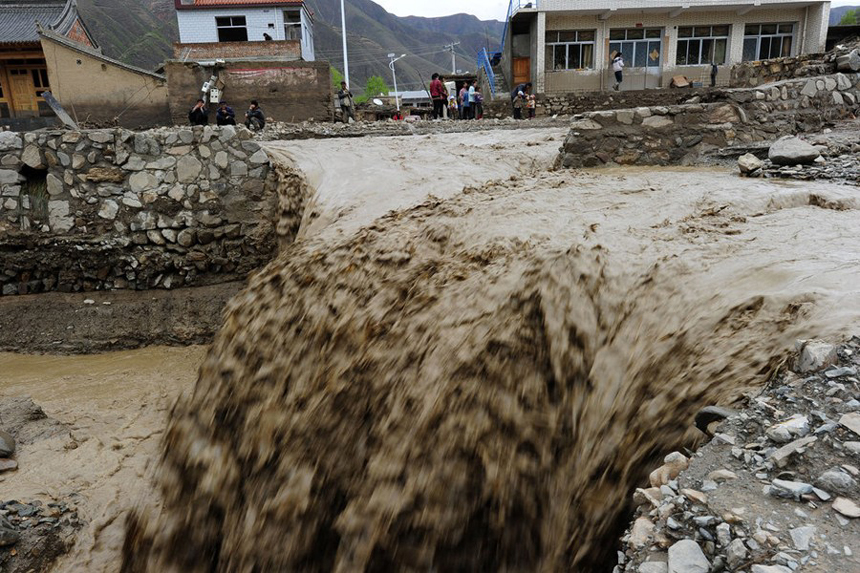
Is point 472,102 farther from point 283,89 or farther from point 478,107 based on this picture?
point 283,89

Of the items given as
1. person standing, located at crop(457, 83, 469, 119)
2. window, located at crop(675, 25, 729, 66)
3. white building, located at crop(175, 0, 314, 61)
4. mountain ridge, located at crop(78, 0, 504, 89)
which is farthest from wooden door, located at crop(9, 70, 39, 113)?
window, located at crop(675, 25, 729, 66)

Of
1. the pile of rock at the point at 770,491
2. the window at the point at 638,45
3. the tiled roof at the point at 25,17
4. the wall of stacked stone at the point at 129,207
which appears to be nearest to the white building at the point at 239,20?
the tiled roof at the point at 25,17

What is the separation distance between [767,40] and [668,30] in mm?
3986

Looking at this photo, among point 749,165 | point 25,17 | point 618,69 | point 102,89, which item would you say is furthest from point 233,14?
point 749,165

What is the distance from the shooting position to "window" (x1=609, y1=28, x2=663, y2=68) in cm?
2130

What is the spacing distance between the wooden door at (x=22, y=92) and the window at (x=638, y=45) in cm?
2016

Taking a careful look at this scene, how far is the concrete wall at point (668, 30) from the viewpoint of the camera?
2091 cm

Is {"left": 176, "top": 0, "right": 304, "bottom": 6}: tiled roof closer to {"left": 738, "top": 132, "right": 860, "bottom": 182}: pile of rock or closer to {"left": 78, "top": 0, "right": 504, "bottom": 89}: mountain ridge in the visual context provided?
{"left": 78, "top": 0, "right": 504, "bottom": 89}: mountain ridge

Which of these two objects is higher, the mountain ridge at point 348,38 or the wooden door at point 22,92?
the mountain ridge at point 348,38

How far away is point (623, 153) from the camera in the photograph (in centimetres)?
575

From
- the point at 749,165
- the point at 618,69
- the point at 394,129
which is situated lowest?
the point at 749,165

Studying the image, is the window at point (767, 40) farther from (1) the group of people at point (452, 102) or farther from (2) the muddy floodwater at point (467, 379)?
(2) the muddy floodwater at point (467, 379)

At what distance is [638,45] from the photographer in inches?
843

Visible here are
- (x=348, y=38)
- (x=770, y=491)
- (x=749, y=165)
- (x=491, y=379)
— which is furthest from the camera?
(x=348, y=38)
